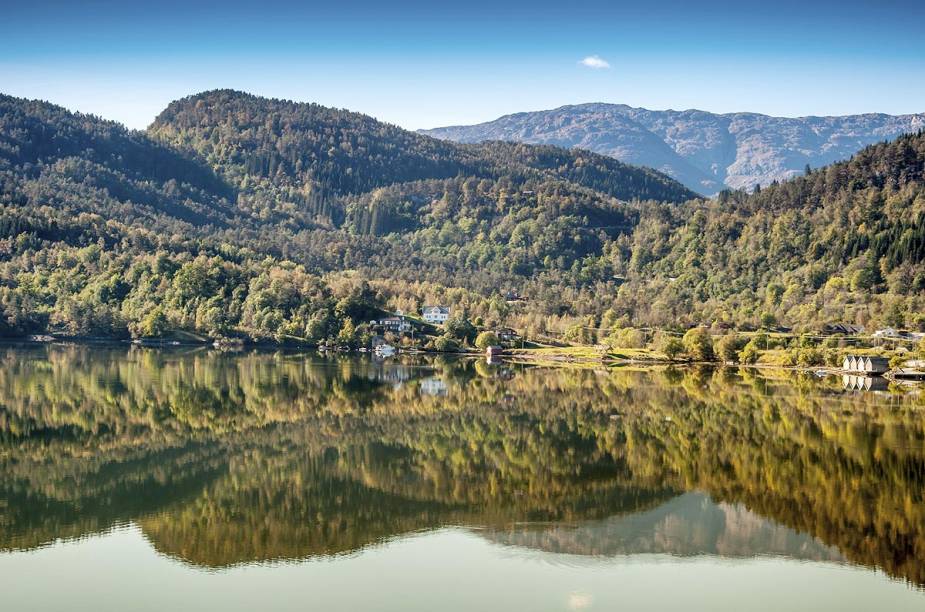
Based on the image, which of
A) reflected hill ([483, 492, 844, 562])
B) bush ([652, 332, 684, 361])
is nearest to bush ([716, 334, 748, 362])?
bush ([652, 332, 684, 361])

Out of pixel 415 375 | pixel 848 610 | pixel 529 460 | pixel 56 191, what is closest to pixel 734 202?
pixel 415 375

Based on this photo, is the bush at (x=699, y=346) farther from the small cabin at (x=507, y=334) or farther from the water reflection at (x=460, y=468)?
the water reflection at (x=460, y=468)

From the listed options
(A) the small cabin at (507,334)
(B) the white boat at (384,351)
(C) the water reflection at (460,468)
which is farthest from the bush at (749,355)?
(B) the white boat at (384,351)

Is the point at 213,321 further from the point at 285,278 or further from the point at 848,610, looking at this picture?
the point at 848,610

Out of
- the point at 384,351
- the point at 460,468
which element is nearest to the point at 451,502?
the point at 460,468

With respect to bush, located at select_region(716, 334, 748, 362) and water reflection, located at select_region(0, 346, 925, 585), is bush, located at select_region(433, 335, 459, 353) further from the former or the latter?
water reflection, located at select_region(0, 346, 925, 585)

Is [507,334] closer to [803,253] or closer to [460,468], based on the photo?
[803,253]
